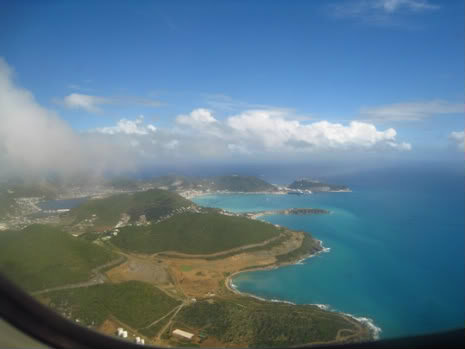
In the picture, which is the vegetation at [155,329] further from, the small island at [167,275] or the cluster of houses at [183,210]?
the cluster of houses at [183,210]

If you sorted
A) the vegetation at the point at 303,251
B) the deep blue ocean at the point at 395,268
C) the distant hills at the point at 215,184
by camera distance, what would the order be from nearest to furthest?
1. the deep blue ocean at the point at 395,268
2. the vegetation at the point at 303,251
3. the distant hills at the point at 215,184

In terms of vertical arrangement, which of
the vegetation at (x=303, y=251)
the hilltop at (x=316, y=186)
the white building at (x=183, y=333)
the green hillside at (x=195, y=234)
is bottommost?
the vegetation at (x=303, y=251)

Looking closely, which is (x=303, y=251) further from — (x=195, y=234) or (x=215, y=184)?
(x=215, y=184)

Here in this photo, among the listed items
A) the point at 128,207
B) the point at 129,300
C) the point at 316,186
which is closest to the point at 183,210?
the point at 128,207

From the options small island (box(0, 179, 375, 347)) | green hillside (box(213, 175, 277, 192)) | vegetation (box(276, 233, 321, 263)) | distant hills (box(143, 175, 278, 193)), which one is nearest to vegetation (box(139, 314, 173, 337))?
small island (box(0, 179, 375, 347))

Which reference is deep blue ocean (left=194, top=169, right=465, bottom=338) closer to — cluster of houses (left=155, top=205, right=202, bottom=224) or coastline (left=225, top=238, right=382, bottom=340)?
coastline (left=225, top=238, right=382, bottom=340)

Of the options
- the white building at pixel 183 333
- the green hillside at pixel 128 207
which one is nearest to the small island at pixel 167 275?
the white building at pixel 183 333
